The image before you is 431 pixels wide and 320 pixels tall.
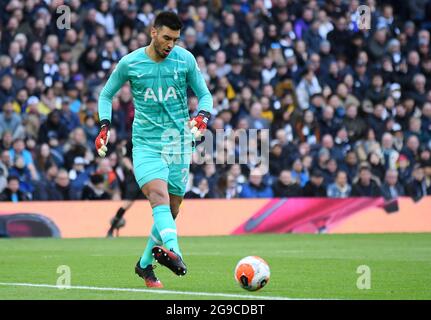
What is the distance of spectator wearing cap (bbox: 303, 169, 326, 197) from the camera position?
72.3ft

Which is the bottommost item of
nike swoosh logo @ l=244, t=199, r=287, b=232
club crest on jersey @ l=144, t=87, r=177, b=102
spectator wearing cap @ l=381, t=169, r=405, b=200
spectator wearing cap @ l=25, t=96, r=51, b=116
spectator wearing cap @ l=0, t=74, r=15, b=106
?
nike swoosh logo @ l=244, t=199, r=287, b=232

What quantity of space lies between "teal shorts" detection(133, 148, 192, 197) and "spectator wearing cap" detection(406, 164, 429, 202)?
1203 centimetres

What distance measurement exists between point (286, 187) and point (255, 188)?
68 centimetres

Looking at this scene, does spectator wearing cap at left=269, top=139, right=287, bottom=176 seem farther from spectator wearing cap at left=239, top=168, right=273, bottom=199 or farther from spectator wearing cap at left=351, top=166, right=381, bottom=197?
spectator wearing cap at left=351, top=166, right=381, bottom=197

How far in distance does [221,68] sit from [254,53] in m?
0.97

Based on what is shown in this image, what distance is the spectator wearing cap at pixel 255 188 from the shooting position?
21.8 m

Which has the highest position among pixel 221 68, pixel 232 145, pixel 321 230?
pixel 221 68

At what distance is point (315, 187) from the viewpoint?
22.1 metres

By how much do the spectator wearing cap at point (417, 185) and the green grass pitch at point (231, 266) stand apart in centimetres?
216

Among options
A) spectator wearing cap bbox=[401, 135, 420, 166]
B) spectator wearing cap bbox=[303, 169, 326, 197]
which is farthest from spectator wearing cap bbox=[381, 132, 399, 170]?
spectator wearing cap bbox=[303, 169, 326, 197]
